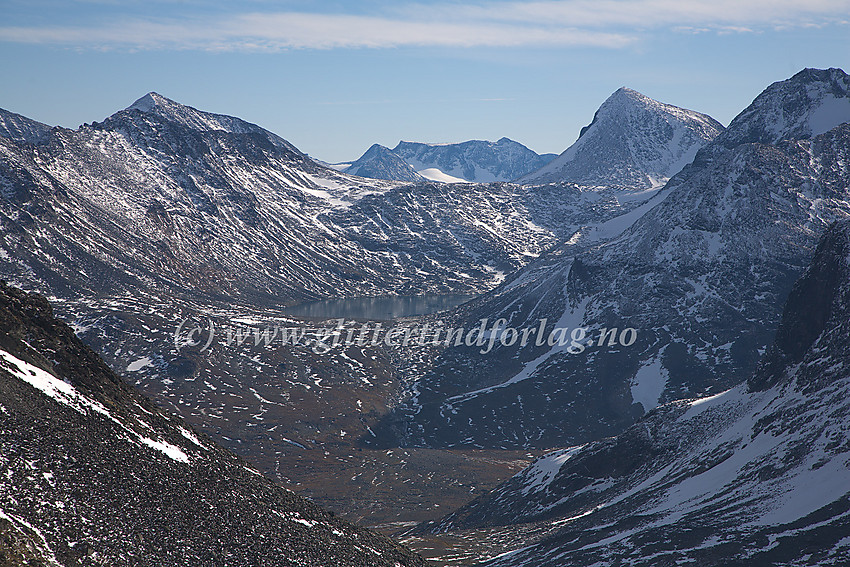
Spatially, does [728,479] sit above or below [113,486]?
below

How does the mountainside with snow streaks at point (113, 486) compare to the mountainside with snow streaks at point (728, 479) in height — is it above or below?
above

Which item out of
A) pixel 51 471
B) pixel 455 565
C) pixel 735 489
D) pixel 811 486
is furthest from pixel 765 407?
pixel 51 471

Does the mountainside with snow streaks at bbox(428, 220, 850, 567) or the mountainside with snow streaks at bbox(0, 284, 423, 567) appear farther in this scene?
the mountainside with snow streaks at bbox(428, 220, 850, 567)

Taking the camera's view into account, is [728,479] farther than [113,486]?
Yes

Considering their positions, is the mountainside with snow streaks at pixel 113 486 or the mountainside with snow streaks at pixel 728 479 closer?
the mountainside with snow streaks at pixel 113 486

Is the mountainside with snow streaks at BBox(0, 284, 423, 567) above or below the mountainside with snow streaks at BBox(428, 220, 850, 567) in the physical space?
above
